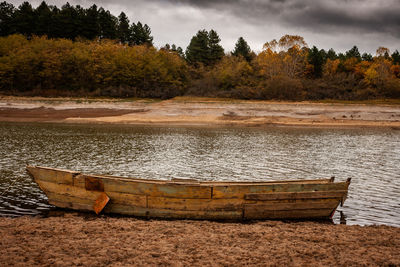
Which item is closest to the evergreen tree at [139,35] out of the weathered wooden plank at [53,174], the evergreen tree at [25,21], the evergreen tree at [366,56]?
the evergreen tree at [25,21]

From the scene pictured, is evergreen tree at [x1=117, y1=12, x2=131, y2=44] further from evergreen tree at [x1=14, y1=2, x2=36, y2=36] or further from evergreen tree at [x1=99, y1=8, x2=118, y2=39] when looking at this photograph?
evergreen tree at [x1=14, y1=2, x2=36, y2=36]

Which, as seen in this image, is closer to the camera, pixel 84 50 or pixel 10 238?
pixel 10 238

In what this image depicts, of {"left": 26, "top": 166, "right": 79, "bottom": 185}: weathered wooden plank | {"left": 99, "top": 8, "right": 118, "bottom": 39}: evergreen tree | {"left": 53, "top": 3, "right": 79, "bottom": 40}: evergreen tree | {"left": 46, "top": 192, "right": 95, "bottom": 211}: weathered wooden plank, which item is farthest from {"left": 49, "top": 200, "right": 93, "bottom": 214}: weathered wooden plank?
{"left": 99, "top": 8, "right": 118, "bottom": 39}: evergreen tree

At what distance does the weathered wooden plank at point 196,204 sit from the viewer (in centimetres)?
991

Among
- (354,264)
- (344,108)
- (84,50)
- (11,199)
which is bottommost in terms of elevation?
(11,199)

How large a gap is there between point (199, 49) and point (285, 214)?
85.8 meters

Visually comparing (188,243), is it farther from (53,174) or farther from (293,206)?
(53,174)

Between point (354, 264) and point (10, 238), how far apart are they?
8.20 metres

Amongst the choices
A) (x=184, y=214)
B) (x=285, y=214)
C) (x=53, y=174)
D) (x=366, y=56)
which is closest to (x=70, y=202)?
A: (x=53, y=174)

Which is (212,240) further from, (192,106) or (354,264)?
(192,106)

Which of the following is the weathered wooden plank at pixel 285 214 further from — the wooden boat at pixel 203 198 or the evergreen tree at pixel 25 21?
the evergreen tree at pixel 25 21

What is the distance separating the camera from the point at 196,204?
9906 mm

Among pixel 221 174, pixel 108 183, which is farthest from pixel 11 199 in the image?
pixel 221 174

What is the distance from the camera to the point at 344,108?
1917 inches
